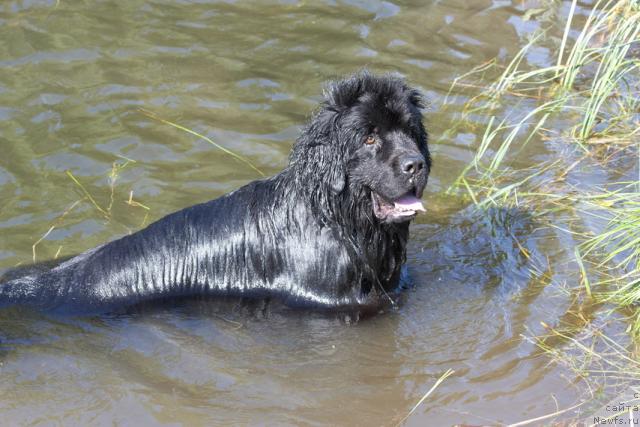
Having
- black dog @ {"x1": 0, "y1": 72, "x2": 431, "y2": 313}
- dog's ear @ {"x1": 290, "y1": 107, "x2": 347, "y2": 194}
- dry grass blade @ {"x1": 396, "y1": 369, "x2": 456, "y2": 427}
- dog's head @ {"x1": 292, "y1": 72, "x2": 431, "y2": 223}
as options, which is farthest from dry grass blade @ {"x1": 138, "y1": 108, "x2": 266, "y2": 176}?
dry grass blade @ {"x1": 396, "y1": 369, "x2": 456, "y2": 427}

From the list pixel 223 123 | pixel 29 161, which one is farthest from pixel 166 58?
pixel 29 161

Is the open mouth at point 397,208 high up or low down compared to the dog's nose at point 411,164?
down

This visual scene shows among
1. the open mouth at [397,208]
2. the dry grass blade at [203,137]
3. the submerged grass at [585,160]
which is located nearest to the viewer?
the open mouth at [397,208]

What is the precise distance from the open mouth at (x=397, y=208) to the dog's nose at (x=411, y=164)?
1.10 feet

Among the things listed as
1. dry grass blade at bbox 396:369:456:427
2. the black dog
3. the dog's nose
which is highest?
the dog's nose

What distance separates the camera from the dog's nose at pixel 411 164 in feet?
21.2

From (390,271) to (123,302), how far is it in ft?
7.10

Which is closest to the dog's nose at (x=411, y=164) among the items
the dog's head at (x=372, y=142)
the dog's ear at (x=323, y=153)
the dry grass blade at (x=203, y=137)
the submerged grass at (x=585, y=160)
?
the dog's head at (x=372, y=142)

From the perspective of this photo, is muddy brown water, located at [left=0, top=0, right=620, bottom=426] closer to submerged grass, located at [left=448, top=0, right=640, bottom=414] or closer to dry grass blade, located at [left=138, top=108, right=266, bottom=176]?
dry grass blade, located at [left=138, top=108, right=266, bottom=176]

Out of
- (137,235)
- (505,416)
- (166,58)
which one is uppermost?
(166,58)

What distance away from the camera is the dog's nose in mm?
6461

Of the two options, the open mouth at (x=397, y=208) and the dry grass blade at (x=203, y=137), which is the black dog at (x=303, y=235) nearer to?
the open mouth at (x=397, y=208)

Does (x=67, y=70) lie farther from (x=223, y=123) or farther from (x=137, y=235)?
(x=137, y=235)

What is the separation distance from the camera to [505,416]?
19.3ft
